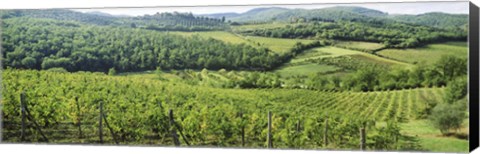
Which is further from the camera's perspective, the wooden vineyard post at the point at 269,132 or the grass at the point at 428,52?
the wooden vineyard post at the point at 269,132

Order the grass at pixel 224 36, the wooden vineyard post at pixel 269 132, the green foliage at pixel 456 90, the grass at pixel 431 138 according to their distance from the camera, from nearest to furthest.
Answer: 1. the green foliage at pixel 456 90
2. the grass at pixel 431 138
3. the wooden vineyard post at pixel 269 132
4. the grass at pixel 224 36

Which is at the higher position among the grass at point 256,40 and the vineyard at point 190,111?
the grass at point 256,40

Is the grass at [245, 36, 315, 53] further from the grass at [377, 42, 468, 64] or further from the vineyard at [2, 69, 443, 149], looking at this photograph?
the grass at [377, 42, 468, 64]

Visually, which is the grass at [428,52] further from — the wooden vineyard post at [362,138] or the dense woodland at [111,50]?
the dense woodland at [111,50]

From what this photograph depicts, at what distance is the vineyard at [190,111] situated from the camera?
9.84 meters

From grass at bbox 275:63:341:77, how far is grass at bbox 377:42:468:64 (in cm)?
69

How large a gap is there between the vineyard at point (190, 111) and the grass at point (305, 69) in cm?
23

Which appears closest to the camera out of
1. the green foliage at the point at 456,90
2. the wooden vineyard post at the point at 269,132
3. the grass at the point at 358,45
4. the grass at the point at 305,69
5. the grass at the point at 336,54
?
the green foliage at the point at 456,90

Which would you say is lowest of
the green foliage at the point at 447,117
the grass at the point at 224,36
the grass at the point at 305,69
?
the green foliage at the point at 447,117

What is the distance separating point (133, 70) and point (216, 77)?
3.89 ft

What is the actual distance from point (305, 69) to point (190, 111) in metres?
1.62

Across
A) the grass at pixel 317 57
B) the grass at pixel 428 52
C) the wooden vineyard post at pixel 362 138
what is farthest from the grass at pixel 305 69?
the wooden vineyard post at pixel 362 138

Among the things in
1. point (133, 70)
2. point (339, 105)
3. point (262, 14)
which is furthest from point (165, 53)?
point (339, 105)

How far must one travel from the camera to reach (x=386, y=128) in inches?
380
